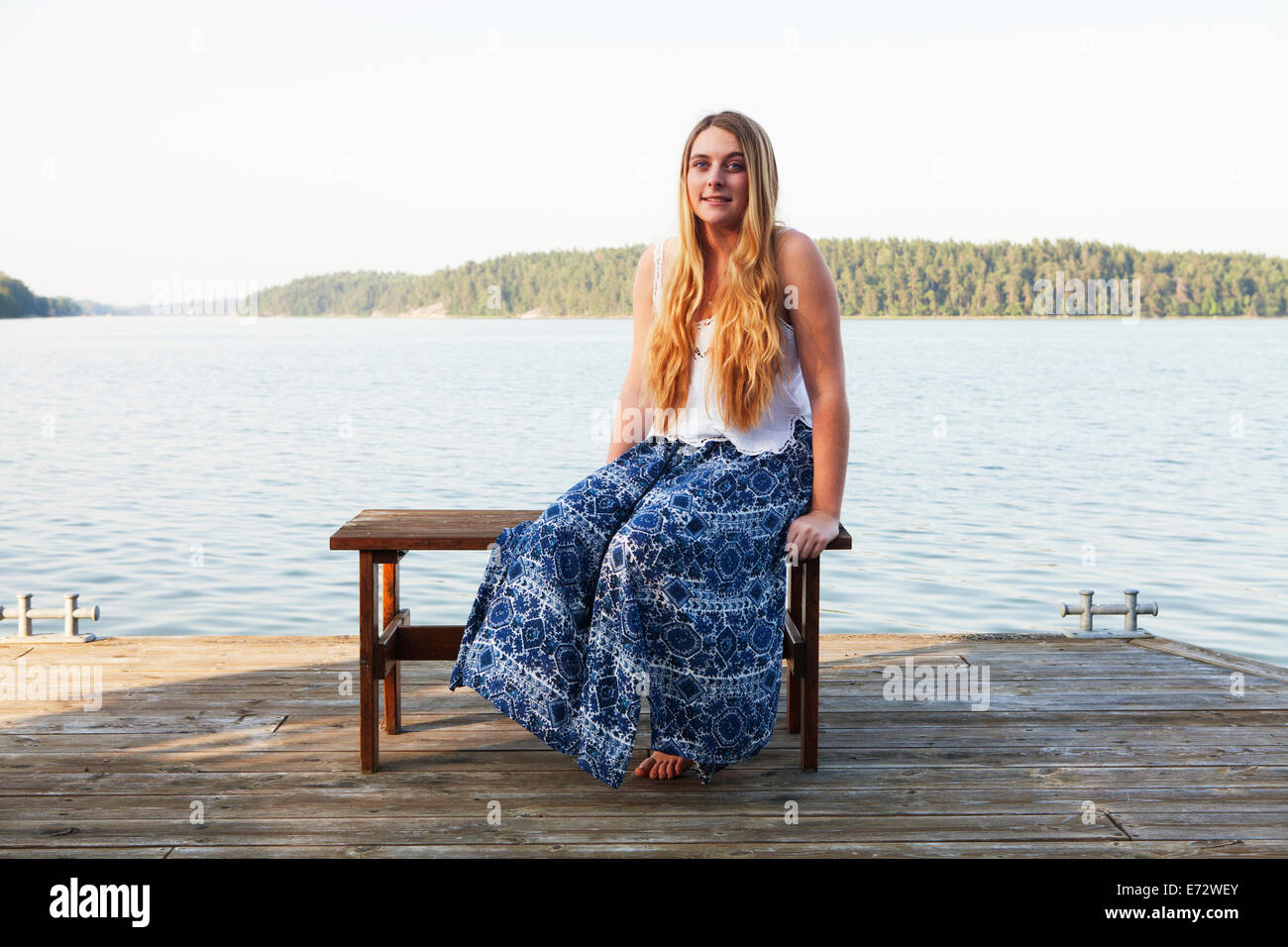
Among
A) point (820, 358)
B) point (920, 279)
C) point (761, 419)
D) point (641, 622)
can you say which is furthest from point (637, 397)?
point (920, 279)

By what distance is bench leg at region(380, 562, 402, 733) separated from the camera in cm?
335

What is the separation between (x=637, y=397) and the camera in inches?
131

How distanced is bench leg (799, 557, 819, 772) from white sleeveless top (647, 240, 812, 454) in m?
0.36

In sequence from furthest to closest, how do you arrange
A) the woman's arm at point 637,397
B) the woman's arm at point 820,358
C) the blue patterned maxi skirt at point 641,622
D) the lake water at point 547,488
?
the lake water at point 547,488, the woman's arm at point 637,397, the woman's arm at point 820,358, the blue patterned maxi skirt at point 641,622

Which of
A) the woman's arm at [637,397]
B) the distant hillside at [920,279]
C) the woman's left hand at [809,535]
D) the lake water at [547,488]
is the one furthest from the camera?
the distant hillside at [920,279]

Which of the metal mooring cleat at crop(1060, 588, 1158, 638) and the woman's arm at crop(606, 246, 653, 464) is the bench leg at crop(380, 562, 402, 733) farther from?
the metal mooring cleat at crop(1060, 588, 1158, 638)

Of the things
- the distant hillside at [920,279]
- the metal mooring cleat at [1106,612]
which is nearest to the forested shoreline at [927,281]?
the distant hillside at [920,279]

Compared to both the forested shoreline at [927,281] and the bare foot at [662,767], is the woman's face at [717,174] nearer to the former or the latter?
the bare foot at [662,767]

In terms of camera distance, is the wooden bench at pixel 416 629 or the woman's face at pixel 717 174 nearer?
the wooden bench at pixel 416 629

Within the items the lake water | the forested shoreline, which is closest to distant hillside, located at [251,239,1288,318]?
the forested shoreline

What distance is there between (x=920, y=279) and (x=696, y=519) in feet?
194

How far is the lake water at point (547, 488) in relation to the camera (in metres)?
8.66

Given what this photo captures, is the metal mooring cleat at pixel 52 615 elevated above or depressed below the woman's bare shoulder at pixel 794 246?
below

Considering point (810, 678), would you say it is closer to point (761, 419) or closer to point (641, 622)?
point (641, 622)
